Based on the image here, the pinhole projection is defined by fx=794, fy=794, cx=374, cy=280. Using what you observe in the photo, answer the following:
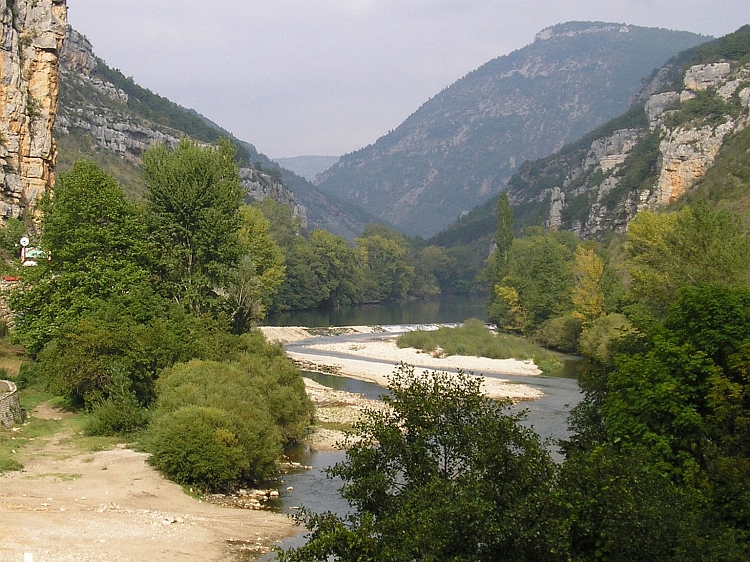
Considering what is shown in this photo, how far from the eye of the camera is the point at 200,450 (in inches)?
1000

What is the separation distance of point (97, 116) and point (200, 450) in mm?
122030

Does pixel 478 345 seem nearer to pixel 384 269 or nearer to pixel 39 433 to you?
pixel 39 433

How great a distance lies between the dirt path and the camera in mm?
17516

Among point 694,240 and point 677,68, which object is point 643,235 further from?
point 677,68

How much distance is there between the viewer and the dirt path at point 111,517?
57.5ft

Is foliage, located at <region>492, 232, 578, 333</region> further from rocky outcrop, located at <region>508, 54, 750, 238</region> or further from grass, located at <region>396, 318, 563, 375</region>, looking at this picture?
rocky outcrop, located at <region>508, 54, 750, 238</region>

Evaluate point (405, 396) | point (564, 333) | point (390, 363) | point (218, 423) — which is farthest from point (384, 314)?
point (405, 396)

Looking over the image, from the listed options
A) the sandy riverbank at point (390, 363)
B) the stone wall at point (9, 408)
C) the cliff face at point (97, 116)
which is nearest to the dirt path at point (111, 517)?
the stone wall at point (9, 408)

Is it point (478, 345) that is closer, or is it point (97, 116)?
point (478, 345)

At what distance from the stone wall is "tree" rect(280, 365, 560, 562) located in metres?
18.8

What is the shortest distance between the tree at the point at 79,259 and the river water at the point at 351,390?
12500 millimetres

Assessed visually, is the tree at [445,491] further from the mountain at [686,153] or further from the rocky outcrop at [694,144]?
the rocky outcrop at [694,144]

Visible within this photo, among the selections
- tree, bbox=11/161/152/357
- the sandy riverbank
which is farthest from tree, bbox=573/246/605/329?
tree, bbox=11/161/152/357

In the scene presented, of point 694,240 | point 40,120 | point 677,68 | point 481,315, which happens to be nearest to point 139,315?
point 694,240
